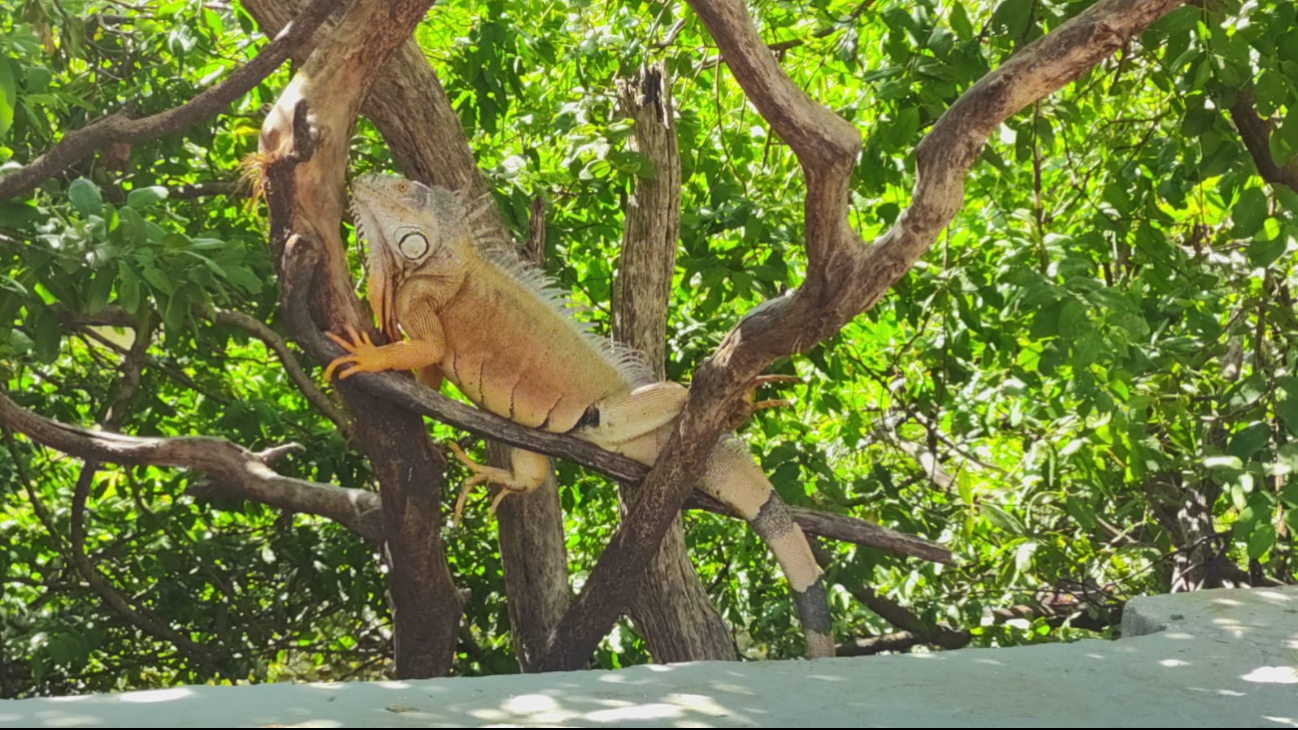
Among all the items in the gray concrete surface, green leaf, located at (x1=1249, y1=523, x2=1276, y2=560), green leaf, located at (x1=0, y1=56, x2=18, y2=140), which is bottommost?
the gray concrete surface

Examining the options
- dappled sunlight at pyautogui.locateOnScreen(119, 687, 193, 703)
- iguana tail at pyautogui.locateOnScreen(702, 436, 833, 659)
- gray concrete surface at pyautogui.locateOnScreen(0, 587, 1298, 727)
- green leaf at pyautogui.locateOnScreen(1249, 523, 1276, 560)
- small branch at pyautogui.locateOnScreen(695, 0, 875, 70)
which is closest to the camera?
gray concrete surface at pyautogui.locateOnScreen(0, 587, 1298, 727)

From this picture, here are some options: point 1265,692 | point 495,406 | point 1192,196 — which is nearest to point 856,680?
point 1265,692

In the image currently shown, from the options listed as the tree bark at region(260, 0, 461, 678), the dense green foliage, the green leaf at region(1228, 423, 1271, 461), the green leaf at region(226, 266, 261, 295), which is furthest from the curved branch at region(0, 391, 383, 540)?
the green leaf at region(1228, 423, 1271, 461)

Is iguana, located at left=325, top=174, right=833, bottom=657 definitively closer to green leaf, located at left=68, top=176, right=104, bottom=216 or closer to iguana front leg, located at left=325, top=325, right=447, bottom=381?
iguana front leg, located at left=325, top=325, right=447, bottom=381

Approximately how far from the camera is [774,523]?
3.86m

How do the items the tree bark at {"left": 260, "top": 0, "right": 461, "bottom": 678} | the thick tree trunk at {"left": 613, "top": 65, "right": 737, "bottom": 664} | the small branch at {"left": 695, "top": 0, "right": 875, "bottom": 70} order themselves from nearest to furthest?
the tree bark at {"left": 260, "top": 0, "right": 461, "bottom": 678} < the thick tree trunk at {"left": 613, "top": 65, "right": 737, "bottom": 664} < the small branch at {"left": 695, "top": 0, "right": 875, "bottom": 70}

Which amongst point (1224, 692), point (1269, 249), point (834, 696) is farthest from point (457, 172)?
point (1224, 692)

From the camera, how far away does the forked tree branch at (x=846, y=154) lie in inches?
113

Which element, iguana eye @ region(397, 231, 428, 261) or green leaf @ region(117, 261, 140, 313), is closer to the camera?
green leaf @ region(117, 261, 140, 313)

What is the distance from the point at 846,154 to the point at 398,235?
59.3 inches

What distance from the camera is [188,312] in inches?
142

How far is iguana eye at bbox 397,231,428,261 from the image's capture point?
3773 millimetres

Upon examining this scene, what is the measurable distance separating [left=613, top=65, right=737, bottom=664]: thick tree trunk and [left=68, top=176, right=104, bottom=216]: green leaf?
72.6 inches

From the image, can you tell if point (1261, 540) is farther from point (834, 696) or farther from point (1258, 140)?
point (834, 696)
